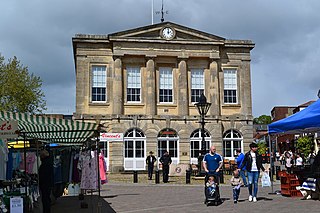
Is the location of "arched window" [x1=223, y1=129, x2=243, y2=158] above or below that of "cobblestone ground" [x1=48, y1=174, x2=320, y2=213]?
above

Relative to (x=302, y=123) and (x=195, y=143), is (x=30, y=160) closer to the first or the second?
(x=302, y=123)

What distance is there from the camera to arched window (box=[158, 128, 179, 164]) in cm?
3534

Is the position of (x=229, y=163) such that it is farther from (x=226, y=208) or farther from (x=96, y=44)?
(x=226, y=208)

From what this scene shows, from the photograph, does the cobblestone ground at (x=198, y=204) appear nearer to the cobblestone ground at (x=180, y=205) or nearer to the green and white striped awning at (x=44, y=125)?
the cobblestone ground at (x=180, y=205)

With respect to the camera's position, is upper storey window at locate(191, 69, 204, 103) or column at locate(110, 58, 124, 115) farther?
upper storey window at locate(191, 69, 204, 103)

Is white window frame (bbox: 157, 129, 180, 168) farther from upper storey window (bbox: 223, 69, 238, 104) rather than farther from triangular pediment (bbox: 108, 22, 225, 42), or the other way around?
triangular pediment (bbox: 108, 22, 225, 42)

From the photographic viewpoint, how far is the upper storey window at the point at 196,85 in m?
36.6

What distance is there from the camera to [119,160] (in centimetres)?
3416

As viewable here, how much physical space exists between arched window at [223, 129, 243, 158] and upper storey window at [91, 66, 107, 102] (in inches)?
410

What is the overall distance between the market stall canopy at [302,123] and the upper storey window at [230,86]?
21105mm

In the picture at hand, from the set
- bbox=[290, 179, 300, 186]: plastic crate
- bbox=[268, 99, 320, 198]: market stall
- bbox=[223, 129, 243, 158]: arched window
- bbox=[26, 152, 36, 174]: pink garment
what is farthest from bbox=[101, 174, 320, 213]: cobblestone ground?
bbox=[223, 129, 243, 158]: arched window

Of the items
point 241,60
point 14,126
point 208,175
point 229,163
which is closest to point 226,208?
point 208,175

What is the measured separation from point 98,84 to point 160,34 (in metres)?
6.39

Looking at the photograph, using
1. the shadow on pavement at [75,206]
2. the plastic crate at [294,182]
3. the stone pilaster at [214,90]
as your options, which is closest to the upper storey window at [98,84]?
the stone pilaster at [214,90]
